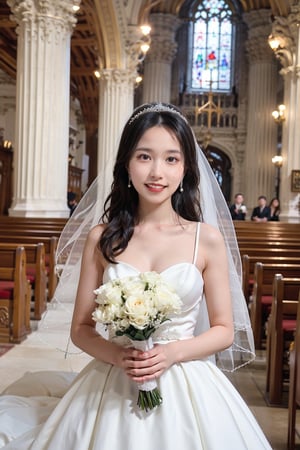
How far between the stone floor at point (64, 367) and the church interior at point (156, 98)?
2 centimetres

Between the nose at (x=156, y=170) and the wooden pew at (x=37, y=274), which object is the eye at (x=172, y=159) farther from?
the wooden pew at (x=37, y=274)

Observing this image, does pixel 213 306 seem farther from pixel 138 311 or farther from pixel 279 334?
pixel 279 334

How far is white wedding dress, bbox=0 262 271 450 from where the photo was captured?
1881mm

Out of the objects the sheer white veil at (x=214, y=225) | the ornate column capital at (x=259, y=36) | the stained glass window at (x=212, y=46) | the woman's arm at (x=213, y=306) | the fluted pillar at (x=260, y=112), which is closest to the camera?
the woman's arm at (x=213, y=306)

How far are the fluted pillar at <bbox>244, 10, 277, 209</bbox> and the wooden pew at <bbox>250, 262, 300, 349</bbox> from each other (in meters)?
18.3

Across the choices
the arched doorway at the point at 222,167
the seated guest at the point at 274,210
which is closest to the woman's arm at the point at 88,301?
the seated guest at the point at 274,210

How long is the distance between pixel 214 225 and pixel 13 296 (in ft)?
10.6

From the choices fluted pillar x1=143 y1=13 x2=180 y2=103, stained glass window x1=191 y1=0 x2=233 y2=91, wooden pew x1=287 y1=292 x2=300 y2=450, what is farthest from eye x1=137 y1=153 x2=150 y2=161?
stained glass window x1=191 y1=0 x2=233 y2=91

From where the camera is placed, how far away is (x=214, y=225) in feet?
8.74

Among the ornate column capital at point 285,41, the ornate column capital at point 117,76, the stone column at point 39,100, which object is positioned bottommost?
the stone column at point 39,100

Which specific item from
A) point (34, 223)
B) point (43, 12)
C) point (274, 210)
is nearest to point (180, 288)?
point (34, 223)

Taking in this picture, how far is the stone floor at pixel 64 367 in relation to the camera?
328 cm

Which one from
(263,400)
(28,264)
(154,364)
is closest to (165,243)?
(154,364)

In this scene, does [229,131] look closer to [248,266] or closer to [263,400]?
[248,266]
